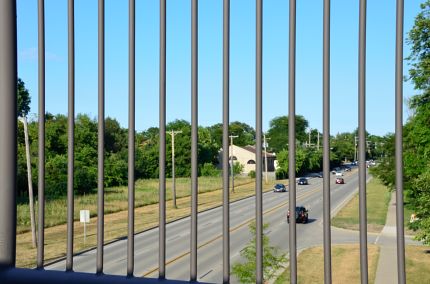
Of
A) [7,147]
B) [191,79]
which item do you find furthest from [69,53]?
[191,79]

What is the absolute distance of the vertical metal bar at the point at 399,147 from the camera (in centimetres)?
187

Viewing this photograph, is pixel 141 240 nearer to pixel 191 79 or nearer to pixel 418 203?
pixel 418 203

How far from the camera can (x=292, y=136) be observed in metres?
2.01

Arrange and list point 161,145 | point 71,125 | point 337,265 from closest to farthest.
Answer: point 161,145, point 71,125, point 337,265

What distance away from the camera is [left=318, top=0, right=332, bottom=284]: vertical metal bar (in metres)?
1.96

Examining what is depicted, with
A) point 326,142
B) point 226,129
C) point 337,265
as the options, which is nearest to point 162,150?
point 226,129

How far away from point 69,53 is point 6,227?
2.95 ft

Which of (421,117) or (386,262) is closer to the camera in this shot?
(421,117)

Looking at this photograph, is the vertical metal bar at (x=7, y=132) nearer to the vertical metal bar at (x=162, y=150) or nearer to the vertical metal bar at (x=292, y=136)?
the vertical metal bar at (x=162, y=150)

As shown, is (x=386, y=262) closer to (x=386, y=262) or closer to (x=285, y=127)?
(x=386, y=262)

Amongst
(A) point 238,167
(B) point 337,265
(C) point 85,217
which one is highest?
(A) point 238,167

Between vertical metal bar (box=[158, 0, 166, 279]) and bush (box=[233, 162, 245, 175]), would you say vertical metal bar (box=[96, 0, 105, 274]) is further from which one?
bush (box=[233, 162, 245, 175])

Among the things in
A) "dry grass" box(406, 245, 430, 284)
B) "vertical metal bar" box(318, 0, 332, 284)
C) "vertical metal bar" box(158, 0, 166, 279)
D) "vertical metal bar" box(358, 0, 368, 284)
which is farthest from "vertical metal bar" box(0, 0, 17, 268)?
"dry grass" box(406, 245, 430, 284)

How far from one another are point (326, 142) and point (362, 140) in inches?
5.2
